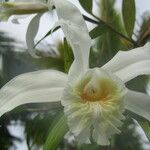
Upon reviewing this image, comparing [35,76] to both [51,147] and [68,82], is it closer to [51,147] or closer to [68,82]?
[68,82]

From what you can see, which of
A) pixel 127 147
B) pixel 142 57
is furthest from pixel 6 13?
pixel 127 147

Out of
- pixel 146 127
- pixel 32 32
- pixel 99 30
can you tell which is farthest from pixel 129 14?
pixel 146 127

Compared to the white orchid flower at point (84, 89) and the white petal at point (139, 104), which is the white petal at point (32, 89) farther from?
the white petal at point (139, 104)

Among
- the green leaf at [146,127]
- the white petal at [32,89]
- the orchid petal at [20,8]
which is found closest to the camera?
the white petal at [32,89]

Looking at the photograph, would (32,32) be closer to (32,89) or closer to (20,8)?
(20,8)

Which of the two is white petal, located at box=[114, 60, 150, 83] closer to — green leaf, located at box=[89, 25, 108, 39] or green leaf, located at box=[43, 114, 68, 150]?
green leaf, located at box=[43, 114, 68, 150]

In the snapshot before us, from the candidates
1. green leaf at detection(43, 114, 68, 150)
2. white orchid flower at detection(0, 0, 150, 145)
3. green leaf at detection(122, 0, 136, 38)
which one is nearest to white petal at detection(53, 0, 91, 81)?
white orchid flower at detection(0, 0, 150, 145)

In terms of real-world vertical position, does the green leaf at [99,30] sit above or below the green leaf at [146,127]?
above

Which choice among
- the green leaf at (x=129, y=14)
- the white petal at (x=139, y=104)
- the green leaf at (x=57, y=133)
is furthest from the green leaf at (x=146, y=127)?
the green leaf at (x=129, y=14)
